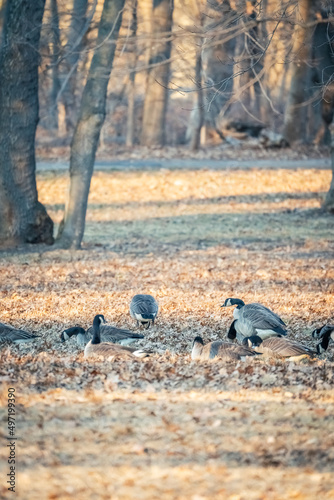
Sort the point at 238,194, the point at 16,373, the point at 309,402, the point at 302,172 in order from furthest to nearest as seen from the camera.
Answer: the point at 302,172
the point at 238,194
the point at 16,373
the point at 309,402

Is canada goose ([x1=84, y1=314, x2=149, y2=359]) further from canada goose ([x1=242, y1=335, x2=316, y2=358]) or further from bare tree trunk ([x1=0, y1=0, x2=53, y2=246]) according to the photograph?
bare tree trunk ([x1=0, y1=0, x2=53, y2=246])

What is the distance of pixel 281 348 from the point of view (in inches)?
286

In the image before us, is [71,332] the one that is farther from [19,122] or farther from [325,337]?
[19,122]

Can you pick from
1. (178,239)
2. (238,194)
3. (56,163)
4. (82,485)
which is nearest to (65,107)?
(56,163)

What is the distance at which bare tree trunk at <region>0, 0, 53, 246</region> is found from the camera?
1435 cm

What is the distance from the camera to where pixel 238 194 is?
23.8 meters

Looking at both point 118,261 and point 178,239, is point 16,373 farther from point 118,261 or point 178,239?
point 178,239

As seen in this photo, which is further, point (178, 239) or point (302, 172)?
point (302, 172)

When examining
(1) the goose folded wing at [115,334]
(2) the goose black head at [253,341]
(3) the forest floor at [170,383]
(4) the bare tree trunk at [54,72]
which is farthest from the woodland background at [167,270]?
(2) the goose black head at [253,341]

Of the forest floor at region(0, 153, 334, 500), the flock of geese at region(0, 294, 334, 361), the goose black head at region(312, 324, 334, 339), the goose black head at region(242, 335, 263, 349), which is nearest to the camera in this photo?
the forest floor at region(0, 153, 334, 500)

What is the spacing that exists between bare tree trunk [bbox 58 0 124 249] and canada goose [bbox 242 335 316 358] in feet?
27.5

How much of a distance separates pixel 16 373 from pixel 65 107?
3224cm

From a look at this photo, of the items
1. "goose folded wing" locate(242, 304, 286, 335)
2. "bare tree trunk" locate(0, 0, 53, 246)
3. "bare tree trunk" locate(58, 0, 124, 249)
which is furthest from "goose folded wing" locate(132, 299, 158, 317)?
"bare tree trunk" locate(0, 0, 53, 246)

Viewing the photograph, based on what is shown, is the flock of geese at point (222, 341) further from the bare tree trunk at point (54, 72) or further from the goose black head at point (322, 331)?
the bare tree trunk at point (54, 72)
